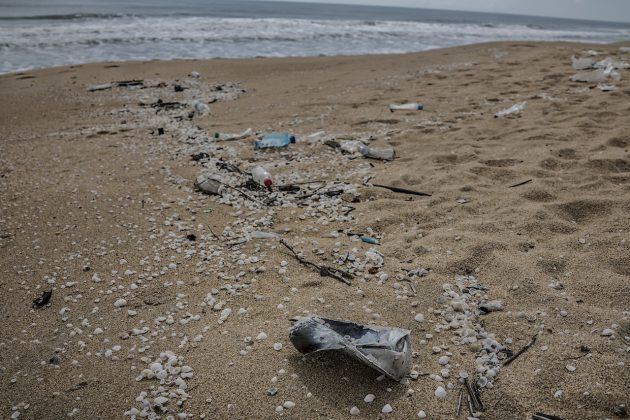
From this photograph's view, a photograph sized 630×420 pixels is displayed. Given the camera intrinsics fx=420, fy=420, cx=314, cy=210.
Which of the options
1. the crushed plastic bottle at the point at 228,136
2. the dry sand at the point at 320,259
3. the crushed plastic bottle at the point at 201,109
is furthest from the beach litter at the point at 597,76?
the crushed plastic bottle at the point at 201,109

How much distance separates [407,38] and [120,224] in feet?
69.6

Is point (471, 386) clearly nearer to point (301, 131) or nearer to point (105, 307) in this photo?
point (105, 307)

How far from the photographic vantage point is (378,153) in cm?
495

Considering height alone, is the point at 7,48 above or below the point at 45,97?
above

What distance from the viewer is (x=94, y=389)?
217 centimetres

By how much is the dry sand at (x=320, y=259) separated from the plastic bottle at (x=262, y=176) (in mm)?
262

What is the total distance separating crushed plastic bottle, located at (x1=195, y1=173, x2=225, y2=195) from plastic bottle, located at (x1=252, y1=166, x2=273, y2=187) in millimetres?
375

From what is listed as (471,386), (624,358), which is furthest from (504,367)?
(624,358)

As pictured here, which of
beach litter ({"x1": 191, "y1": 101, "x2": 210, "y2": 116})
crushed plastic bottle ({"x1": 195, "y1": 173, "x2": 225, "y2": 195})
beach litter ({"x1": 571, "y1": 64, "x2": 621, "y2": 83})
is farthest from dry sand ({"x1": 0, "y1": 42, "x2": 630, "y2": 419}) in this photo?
beach litter ({"x1": 571, "y1": 64, "x2": 621, "y2": 83})

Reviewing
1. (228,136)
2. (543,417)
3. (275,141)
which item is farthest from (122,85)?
(543,417)

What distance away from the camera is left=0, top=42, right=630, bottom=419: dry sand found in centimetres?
209

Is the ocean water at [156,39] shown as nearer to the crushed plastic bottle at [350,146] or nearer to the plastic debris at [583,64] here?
the plastic debris at [583,64]

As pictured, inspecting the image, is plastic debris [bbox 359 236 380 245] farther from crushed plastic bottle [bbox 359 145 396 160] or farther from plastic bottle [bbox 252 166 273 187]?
crushed plastic bottle [bbox 359 145 396 160]

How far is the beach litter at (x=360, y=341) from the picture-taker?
2061mm
